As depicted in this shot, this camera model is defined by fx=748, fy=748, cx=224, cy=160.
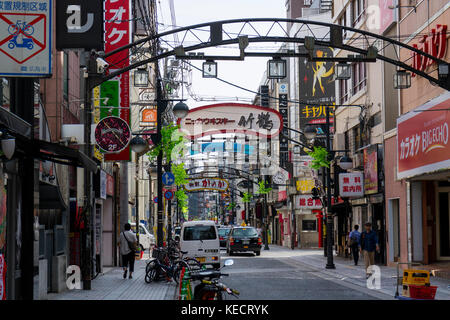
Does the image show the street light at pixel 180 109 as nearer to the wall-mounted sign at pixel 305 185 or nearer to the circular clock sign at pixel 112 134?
the circular clock sign at pixel 112 134

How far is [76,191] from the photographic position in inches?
964

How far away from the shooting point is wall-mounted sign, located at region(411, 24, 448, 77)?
24359 millimetres

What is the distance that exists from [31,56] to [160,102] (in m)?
15.3

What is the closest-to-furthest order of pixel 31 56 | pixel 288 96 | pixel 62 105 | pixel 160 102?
1. pixel 31 56
2. pixel 62 105
3. pixel 160 102
4. pixel 288 96

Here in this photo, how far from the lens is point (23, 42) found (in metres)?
11.4

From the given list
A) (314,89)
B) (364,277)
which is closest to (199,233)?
(364,277)

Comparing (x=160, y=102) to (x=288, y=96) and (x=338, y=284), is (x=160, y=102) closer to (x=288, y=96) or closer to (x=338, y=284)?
(x=338, y=284)

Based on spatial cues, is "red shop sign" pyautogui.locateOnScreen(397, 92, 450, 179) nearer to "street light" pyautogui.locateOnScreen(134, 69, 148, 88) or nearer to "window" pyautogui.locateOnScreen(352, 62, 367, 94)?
"street light" pyautogui.locateOnScreen(134, 69, 148, 88)

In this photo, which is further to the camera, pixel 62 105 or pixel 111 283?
pixel 111 283

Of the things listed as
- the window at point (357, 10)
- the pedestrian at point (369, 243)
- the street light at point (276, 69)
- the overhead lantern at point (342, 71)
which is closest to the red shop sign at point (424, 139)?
the pedestrian at point (369, 243)

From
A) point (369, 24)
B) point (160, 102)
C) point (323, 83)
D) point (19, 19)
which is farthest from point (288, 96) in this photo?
point (19, 19)

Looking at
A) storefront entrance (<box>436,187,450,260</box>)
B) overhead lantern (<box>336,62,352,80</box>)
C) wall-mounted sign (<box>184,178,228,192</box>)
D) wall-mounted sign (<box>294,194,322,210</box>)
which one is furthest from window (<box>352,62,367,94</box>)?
wall-mounted sign (<box>184,178,228,192</box>)

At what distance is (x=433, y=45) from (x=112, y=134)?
1119 cm

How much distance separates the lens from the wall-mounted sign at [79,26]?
15844 mm
